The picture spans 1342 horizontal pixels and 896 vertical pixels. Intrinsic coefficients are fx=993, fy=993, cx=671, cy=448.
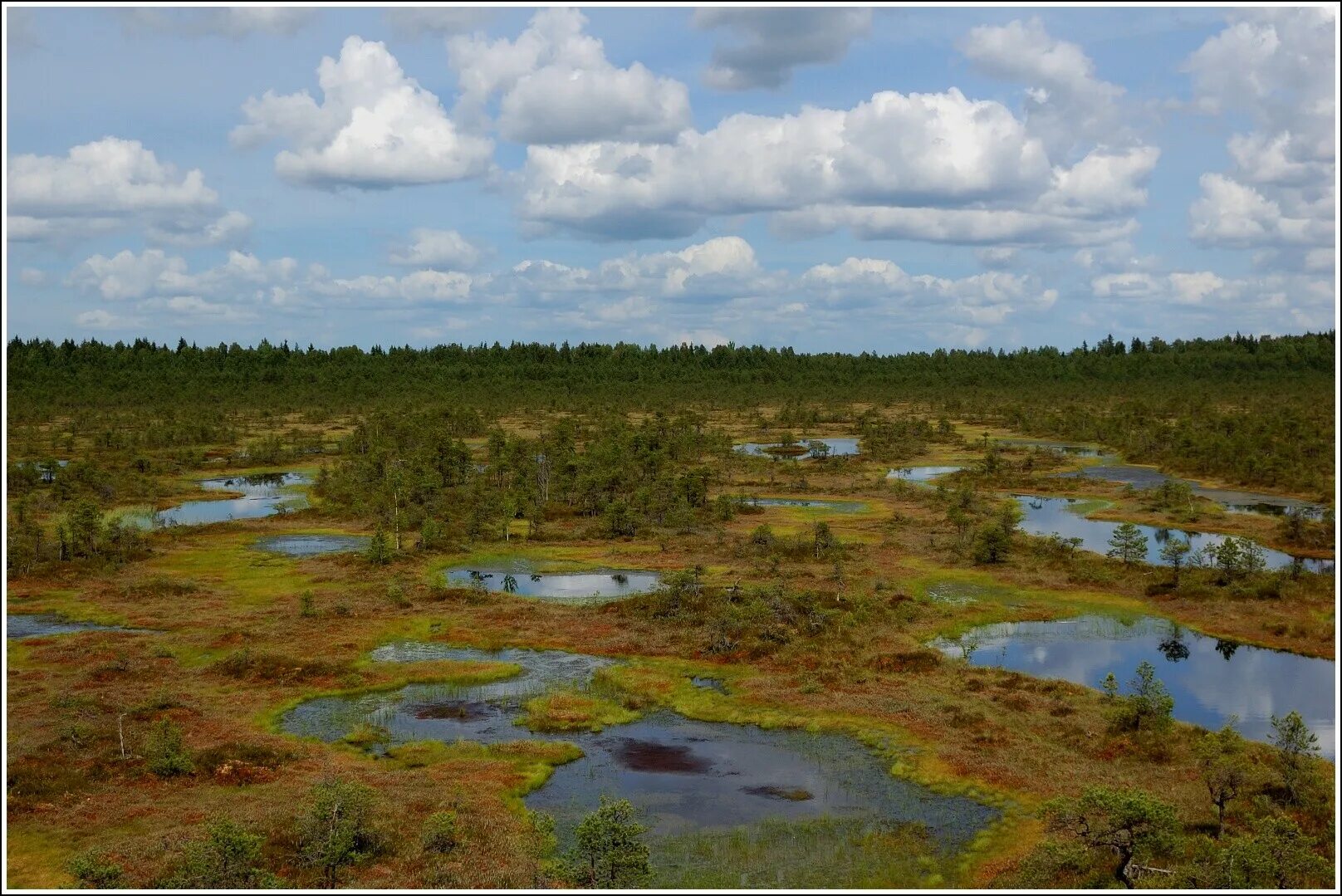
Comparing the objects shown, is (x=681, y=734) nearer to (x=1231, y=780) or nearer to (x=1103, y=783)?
(x=1103, y=783)

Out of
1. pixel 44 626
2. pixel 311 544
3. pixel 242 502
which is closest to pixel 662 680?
pixel 44 626

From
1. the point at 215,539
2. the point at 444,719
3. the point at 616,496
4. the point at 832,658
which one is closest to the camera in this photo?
the point at 444,719

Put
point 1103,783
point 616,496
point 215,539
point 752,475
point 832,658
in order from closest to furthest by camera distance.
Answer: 1. point 1103,783
2. point 832,658
3. point 215,539
4. point 616,496
5. point 752,475

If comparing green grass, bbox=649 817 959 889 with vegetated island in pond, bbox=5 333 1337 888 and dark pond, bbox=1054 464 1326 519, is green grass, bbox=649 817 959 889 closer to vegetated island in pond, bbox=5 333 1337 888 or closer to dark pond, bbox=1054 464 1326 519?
vegetated island in pond, bbox=5 333 1337 888

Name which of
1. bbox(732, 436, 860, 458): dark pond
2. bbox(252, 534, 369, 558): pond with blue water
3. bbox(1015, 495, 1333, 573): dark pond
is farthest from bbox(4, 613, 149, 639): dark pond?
bbox(732, 436, 860, 458): dark pond

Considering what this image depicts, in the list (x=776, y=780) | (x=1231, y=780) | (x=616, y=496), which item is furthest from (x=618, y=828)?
(x=616, y=496)

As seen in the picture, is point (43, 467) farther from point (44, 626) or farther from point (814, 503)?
point (814, 503)
